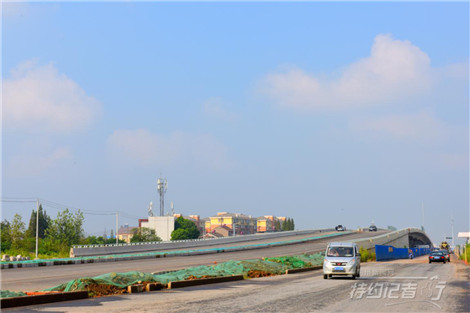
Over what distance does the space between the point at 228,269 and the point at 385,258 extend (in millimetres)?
44803

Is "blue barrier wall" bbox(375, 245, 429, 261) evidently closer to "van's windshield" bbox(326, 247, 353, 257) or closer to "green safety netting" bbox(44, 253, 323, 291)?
"green safety netting" bbox(44, 253, 323, 291)

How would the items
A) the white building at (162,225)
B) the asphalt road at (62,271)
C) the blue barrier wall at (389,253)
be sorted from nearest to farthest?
the asphalt road at (62,271) → the blue barrier wall at (389,253) → the white building at (162,225)

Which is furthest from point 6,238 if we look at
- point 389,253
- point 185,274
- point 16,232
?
point 185,274

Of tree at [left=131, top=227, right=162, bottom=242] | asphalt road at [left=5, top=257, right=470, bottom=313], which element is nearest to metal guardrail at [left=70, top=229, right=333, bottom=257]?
asphalt road at [left=5, top=257, right=470, bottom=313]

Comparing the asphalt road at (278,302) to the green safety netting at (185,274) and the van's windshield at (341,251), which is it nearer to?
the green safety netting at (185,274)

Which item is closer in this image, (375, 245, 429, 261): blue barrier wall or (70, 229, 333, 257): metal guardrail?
(70, 229, 333, 257): metal guardrail

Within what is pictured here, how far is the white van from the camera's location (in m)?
26.7

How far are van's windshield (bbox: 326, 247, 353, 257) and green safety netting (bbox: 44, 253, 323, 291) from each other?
3910 millimetres

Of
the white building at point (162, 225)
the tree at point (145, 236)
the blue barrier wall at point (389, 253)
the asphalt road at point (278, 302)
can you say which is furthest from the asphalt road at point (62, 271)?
the white building at point (162, 225)

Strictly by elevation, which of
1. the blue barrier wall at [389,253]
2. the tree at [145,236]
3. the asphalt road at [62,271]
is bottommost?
the tree at [145,236]

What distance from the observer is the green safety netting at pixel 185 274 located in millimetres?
18000

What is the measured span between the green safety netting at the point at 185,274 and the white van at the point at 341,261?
12.8 feet

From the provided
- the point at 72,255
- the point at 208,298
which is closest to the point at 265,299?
the point at 208,298

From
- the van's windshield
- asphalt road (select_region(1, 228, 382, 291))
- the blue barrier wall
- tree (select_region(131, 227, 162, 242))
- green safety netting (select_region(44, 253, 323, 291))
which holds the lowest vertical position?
tree (select_region(131, 227, 162, 242))
